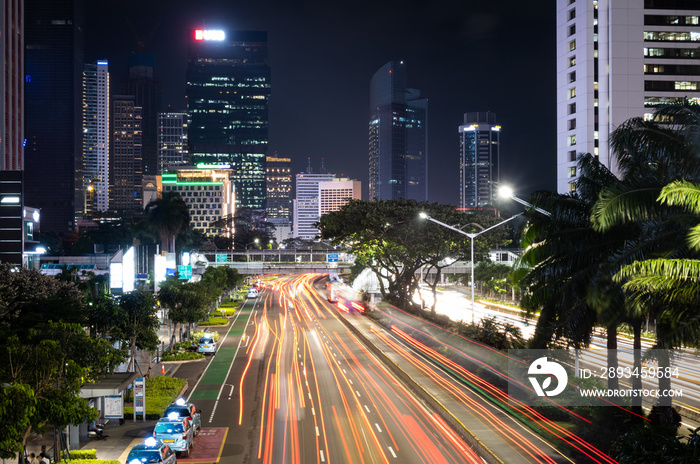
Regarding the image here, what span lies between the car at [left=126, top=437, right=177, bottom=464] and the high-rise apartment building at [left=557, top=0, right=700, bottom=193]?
67.4 metres

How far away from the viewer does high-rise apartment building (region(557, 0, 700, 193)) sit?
75.8 m

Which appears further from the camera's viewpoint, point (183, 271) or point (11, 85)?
point (11, 85)

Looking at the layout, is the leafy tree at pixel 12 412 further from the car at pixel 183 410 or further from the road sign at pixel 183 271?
the road sign at pixel 183 271

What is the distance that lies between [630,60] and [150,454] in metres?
76.1

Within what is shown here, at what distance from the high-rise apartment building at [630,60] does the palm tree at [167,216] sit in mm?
57263

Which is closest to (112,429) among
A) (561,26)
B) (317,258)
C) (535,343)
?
(535,343)

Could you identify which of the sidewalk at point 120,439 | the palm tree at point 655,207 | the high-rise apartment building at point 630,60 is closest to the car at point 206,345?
the sidewalk at point 120,439

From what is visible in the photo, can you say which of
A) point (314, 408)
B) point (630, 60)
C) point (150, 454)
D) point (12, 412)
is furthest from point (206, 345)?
point (630, 60)

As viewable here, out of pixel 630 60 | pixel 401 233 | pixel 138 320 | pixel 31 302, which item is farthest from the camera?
pixel 630 60

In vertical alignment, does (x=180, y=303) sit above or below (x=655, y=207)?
below

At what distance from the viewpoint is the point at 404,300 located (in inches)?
2436

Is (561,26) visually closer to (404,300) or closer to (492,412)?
(404,300)

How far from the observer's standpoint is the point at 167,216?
3748 inches

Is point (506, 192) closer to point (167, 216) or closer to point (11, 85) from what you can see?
point (167, 216)
